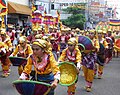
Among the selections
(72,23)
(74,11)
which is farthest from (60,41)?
(74,11)

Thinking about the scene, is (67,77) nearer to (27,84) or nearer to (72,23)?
(27,84)

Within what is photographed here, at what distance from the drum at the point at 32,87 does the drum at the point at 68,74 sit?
2.25 m

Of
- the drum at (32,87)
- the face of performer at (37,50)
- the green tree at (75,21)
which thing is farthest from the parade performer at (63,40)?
the green tree at (75,21)

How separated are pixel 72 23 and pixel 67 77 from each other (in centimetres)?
4594

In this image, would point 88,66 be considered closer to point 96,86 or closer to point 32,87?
point 96,86

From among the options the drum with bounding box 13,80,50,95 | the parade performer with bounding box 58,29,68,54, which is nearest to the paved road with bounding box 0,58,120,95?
the parade performer with bounding box 58,29,68,54


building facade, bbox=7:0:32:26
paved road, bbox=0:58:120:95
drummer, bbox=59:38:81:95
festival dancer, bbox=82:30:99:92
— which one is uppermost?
building facade, bbox=7:0:32:26

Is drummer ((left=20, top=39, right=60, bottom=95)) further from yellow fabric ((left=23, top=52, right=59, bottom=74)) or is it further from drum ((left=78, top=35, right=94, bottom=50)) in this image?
drum ((left=78, top=35, right=94, bottom=50))

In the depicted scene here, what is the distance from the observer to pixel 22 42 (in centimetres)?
926

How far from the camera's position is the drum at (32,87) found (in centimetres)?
476

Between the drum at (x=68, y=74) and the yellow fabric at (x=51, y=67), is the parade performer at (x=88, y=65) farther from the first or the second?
the yellow fabric at (x=51, y=67)

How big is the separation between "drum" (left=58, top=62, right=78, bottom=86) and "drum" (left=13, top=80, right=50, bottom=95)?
7.39 ft

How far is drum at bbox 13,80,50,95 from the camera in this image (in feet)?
15.6

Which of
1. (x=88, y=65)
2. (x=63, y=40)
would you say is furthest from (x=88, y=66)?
(x=63, y=40)
